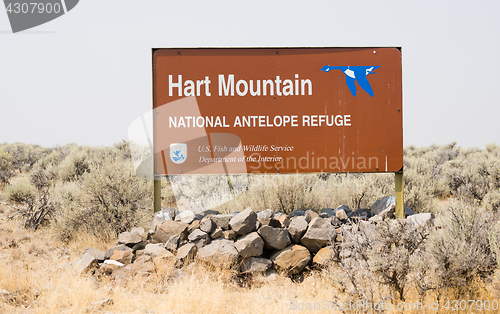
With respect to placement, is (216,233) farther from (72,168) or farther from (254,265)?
(72,168)

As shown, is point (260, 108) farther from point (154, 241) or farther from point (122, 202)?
point (122, 202)

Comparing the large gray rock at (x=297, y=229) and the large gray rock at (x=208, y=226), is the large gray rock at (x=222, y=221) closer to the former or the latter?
the large gray rock at (x=208, y=226)

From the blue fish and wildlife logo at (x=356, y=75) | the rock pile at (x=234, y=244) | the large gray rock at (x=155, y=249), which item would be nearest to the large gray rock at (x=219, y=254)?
the rock pile at (x=234, y=244)

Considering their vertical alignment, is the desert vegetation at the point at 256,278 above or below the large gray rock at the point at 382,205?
below

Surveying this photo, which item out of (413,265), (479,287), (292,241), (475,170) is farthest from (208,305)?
(475,170)

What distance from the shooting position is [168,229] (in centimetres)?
549

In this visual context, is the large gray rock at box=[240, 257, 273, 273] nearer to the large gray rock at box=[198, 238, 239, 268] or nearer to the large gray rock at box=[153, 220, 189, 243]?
the large gray rock at box=[198, 238, 239, 268]

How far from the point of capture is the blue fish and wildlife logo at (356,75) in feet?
19.4

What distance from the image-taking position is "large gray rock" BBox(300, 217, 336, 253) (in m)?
5.19

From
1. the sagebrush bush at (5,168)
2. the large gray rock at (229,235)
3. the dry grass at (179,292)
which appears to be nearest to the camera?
the dry grass at (179,292)

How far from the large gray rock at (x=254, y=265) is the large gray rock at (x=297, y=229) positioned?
1.68 ft

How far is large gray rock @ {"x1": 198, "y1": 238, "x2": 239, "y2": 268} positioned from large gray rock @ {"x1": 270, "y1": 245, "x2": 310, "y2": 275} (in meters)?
0.63

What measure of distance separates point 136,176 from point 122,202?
77 cm

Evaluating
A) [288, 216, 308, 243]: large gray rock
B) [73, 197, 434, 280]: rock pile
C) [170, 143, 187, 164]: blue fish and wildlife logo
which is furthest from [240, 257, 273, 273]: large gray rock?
[170, 143, 187, 164]: blue fish and wildlife logo
